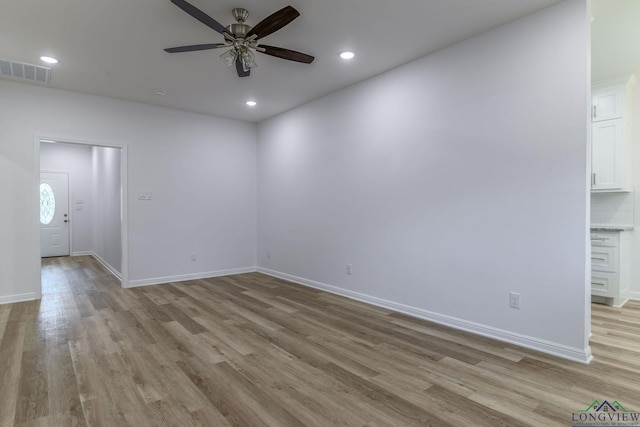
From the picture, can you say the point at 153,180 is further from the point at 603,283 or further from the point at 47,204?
the point at 603,283

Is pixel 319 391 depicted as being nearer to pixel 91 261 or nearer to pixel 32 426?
pixel 32 426

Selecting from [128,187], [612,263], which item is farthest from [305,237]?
[612,263]

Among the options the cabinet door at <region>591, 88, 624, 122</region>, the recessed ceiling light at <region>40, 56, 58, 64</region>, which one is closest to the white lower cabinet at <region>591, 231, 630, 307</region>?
the cabinet door at <region>591, 88, 624, 122</region>

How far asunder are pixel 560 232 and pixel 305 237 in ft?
11.1

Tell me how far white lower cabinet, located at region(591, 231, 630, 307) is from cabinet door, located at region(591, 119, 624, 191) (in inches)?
25.9

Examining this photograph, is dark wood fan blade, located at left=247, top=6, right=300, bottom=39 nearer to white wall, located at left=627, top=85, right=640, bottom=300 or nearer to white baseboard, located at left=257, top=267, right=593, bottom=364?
white baseboard, located at left=257, top=267, right=593, bottom=364

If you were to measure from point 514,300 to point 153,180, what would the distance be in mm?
5139

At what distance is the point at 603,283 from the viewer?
4.14 m

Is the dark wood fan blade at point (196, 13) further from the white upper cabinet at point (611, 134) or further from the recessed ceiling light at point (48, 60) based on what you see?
the white upper cabinet at point (611, 134)

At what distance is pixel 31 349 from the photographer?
2869mm

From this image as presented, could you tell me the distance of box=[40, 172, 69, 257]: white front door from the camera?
808 cm

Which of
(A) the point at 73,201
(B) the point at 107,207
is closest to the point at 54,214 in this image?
(A) the point at 73,201

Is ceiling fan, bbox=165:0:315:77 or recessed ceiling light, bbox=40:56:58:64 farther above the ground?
recessed ceiling light, bbox=40:56:58:64

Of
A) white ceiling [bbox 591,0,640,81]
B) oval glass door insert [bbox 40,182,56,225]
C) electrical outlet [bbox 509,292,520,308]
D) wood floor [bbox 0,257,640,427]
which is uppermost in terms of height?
white ceiling [bbox 591,0,640,81]
